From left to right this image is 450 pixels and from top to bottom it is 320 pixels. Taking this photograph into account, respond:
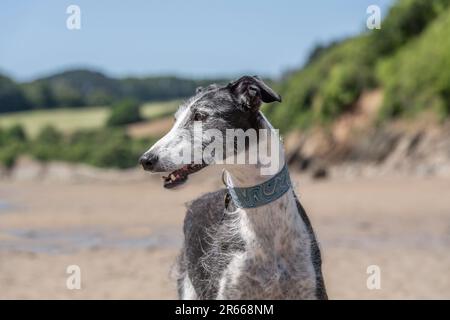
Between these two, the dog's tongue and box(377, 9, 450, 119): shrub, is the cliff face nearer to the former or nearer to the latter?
box(377, 9, 450, 119): shrub

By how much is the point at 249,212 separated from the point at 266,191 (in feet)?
0.64

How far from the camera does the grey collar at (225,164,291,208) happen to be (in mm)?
4891

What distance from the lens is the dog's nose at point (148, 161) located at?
4695mm

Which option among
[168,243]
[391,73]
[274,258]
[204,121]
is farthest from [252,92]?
[391,73]

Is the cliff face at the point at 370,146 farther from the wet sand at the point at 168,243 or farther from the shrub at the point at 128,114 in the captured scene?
the shrub at the point at 128,114

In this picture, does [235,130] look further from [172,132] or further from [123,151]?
[123,151]

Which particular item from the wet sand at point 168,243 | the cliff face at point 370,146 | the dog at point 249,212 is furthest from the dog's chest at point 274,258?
the cliff face at point 370,146

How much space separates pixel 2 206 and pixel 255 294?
104ft

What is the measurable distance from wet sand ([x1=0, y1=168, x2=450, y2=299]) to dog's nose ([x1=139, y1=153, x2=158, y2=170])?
1.10 m

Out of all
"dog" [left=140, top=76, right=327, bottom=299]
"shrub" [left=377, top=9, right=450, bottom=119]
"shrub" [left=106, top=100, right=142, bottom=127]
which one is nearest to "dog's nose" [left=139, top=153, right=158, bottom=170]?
"dog" [left=140, top=76, right=327, bottom=299]

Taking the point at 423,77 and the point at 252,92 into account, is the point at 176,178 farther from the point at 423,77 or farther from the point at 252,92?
the point at 423,77

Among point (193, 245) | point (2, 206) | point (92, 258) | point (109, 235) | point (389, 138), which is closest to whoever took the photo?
point (193, 245)

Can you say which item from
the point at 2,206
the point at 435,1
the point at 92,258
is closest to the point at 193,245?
the point at 92,258

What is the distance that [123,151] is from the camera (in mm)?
65438
